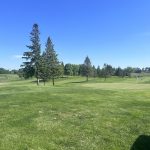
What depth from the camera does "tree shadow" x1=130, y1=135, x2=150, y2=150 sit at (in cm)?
1327

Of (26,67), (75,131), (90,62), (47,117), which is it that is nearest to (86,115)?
(47,117)

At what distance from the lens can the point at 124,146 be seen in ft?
43.8

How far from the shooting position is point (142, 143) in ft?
45.2

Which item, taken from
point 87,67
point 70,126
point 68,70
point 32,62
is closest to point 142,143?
point 70,126

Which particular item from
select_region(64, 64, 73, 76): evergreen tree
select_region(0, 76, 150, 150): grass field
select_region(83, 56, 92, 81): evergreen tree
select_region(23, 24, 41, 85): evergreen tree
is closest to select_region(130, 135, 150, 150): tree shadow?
select_region(0, 76, 150, 150): grass field

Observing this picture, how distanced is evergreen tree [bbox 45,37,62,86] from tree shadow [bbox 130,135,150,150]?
81.4 m

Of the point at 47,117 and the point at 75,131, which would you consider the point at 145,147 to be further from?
the point at 47,117

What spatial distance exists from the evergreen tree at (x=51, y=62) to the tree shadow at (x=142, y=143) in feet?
267

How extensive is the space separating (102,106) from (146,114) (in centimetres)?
387

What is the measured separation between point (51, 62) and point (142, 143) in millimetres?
84200

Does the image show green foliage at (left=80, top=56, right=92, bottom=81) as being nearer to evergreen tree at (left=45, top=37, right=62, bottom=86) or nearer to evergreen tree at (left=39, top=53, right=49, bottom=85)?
evergreen tree at (left=45, top=37, right=62, bottom=86)

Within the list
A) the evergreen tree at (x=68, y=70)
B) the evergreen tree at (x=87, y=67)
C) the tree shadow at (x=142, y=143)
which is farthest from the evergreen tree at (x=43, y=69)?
the evergreen tree at (x=68, y=70)

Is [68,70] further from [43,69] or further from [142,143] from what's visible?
[142,143]

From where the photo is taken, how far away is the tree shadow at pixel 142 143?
13.3 m
